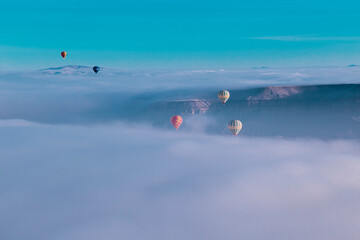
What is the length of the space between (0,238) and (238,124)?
15036cm

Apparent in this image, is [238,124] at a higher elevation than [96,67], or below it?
below

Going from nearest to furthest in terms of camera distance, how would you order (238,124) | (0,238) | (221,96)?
(238,124), (221,96), (0,238)

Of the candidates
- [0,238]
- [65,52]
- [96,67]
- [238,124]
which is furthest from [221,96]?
[0,238]

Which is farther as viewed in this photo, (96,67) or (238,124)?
(96,67)

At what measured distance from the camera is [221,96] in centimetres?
12006

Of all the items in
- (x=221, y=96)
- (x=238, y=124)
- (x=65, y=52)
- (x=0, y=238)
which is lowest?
(x=0, y=238)

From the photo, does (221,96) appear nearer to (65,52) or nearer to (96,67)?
(96,67)

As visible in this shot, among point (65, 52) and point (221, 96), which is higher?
point (65, 52)

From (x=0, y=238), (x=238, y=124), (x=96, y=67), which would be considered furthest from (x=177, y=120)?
(x=0, y=238)

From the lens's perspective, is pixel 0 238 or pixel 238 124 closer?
pixel 238 124

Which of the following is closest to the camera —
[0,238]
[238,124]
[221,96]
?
[238,124]

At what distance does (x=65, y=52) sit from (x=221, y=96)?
47239 mm

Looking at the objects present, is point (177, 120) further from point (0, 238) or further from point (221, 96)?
point (0, 238)

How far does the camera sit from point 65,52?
110m
